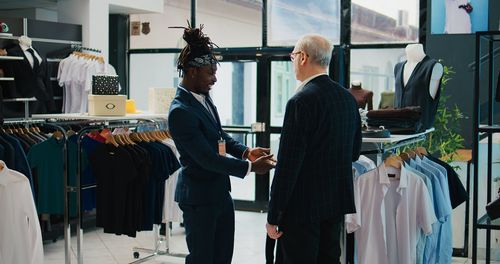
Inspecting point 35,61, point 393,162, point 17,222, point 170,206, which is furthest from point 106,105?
point 35,61

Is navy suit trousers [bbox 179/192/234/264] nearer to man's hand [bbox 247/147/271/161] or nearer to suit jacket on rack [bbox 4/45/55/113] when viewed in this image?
man's hand [bbox 247/147/271/161]

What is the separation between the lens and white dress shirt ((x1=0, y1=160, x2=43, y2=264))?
13.3 feet

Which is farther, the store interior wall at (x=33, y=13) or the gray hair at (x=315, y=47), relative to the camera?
the store interior wall at (x=33, y=13)

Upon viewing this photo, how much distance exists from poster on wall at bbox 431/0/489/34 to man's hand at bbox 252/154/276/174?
378cm

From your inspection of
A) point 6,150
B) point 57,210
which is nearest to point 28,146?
point 57,210

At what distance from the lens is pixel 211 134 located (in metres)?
4.01

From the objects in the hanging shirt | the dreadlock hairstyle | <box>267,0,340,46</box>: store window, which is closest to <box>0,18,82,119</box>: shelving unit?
<box>267,0,340,46</box>: store window

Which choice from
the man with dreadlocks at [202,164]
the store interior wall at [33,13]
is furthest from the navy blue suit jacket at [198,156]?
the store interior wall at [33,13]

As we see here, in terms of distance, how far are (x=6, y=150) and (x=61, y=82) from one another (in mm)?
3521

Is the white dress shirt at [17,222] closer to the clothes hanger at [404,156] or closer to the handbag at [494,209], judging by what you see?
the clothes hanger at [404,156]

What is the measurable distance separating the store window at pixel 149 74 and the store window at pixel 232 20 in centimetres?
70

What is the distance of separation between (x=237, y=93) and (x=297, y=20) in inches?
48.7

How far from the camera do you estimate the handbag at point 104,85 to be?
5449 millimetres

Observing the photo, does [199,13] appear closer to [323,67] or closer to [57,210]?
[57,210]
